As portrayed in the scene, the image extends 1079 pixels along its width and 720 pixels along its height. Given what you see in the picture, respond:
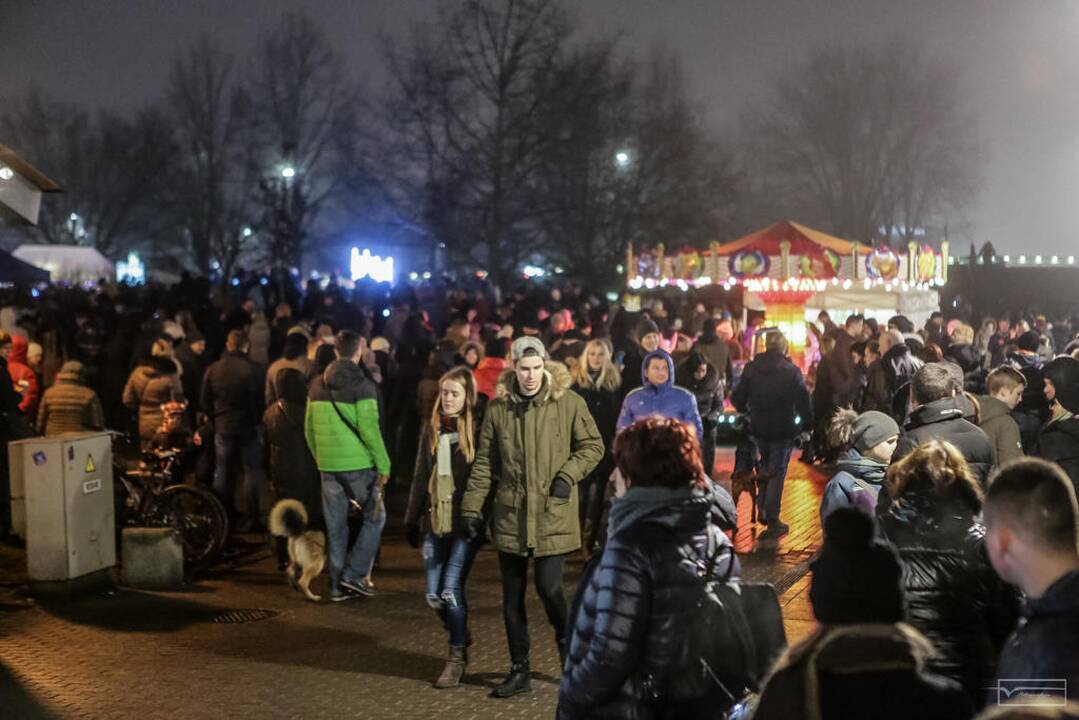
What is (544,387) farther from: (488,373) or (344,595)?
(488,373)

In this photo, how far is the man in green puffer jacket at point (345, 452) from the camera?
31.0 feet

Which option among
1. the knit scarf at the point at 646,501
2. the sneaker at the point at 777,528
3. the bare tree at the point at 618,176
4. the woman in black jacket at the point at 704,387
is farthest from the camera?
the bare tree at the point at 618,176

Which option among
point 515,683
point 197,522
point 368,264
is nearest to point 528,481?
point 515,683

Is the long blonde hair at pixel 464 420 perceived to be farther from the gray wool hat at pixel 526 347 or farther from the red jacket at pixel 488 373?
the red jacket at pixel 488 373

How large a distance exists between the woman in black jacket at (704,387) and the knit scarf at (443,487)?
4.28 metres

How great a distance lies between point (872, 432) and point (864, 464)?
6.1 inches

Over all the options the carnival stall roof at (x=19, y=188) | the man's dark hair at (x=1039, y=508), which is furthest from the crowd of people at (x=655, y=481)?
the carnival stall roof at (x=19, y=188)

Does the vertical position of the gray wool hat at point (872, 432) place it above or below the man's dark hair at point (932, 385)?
below

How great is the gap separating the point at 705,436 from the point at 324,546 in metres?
3.79

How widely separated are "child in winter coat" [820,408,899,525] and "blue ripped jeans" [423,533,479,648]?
91.2 inches

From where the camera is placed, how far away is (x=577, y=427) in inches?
291

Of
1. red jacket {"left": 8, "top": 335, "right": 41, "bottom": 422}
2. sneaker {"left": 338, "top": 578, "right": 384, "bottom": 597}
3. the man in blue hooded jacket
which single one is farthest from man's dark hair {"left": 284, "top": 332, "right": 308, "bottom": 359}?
red jacket {"left": 8, "top": 335, "right": 41, "bottom": 422}

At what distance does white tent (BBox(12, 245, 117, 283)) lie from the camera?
52.0 m

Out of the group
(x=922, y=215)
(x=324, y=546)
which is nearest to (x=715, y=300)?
(x=324, y=546)
